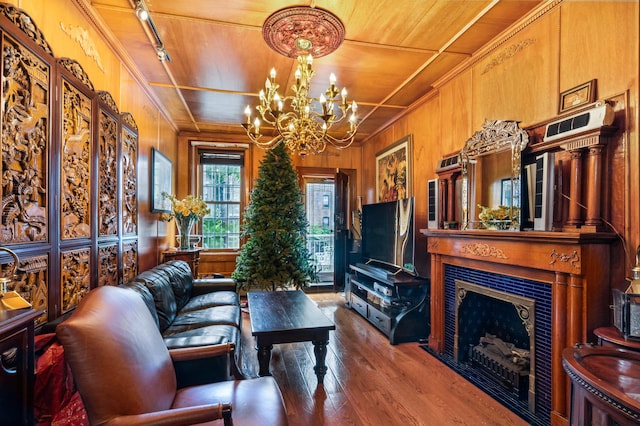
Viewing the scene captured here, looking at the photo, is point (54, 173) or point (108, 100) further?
point (108, 100)

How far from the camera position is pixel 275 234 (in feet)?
15.7

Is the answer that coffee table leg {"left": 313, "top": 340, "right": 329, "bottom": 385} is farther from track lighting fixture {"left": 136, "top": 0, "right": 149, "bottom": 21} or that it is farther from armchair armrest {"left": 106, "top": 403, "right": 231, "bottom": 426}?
track lighting fixture {"left": 136, "top": 0, "right": 149, "bottom": 21}

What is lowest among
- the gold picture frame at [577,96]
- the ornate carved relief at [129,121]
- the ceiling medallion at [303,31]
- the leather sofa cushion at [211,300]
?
the leather sofa cushion at [211,300]

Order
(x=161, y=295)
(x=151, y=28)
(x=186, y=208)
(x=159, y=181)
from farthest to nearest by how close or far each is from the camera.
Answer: (x=186, y=208), (x=159, y=181), (x=161, y=295), (x=151, y=28)

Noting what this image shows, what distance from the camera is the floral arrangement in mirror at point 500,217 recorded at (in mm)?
2383

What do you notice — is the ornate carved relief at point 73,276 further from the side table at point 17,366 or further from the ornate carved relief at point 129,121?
the ornate carved relief at point 129,121

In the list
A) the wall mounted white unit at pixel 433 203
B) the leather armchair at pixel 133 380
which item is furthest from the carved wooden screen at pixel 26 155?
the wall mounted white unit at pixel 433 203

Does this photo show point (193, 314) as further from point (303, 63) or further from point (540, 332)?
point (540, 332)

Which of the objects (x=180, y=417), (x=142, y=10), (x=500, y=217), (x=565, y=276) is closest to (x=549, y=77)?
(x=500, y=217)

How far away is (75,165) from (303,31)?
191 cm

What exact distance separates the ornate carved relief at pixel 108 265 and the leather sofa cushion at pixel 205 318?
62 cm

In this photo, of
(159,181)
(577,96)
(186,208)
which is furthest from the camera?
(186,208)

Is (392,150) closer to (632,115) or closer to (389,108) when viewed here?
(389,108)

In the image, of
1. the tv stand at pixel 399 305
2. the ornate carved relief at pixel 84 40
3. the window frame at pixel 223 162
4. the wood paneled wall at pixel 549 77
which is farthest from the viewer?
the window frame at pixel 223 162
